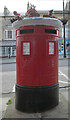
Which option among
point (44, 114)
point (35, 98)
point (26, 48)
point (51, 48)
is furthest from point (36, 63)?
point (44, 114)

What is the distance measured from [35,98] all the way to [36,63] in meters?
0.85

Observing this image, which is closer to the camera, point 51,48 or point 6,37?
point 51,48

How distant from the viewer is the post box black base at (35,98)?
3.00 meters

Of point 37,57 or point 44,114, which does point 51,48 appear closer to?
point 37,57

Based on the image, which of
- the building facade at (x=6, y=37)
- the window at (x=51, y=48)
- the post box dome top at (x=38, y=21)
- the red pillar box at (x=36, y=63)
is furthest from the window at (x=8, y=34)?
the window at (x=51, y=48)

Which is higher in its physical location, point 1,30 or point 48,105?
point 1,30

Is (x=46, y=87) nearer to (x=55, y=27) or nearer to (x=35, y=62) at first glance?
(x=35, y=62)

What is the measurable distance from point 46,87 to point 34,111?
66cm

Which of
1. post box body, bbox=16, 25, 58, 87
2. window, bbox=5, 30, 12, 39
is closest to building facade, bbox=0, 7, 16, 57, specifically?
window, bbox=5, 30, 12, 39

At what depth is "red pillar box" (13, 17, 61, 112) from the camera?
2.95 m

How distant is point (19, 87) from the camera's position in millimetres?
3170

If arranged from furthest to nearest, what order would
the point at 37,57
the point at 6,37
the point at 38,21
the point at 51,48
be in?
the point at 6,37 → the point at 51,48 → the point at 37,57 → the point at 38,21

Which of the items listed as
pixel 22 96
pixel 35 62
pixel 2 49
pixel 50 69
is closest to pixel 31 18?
pixel 35 62

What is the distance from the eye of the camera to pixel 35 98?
9.87ft
